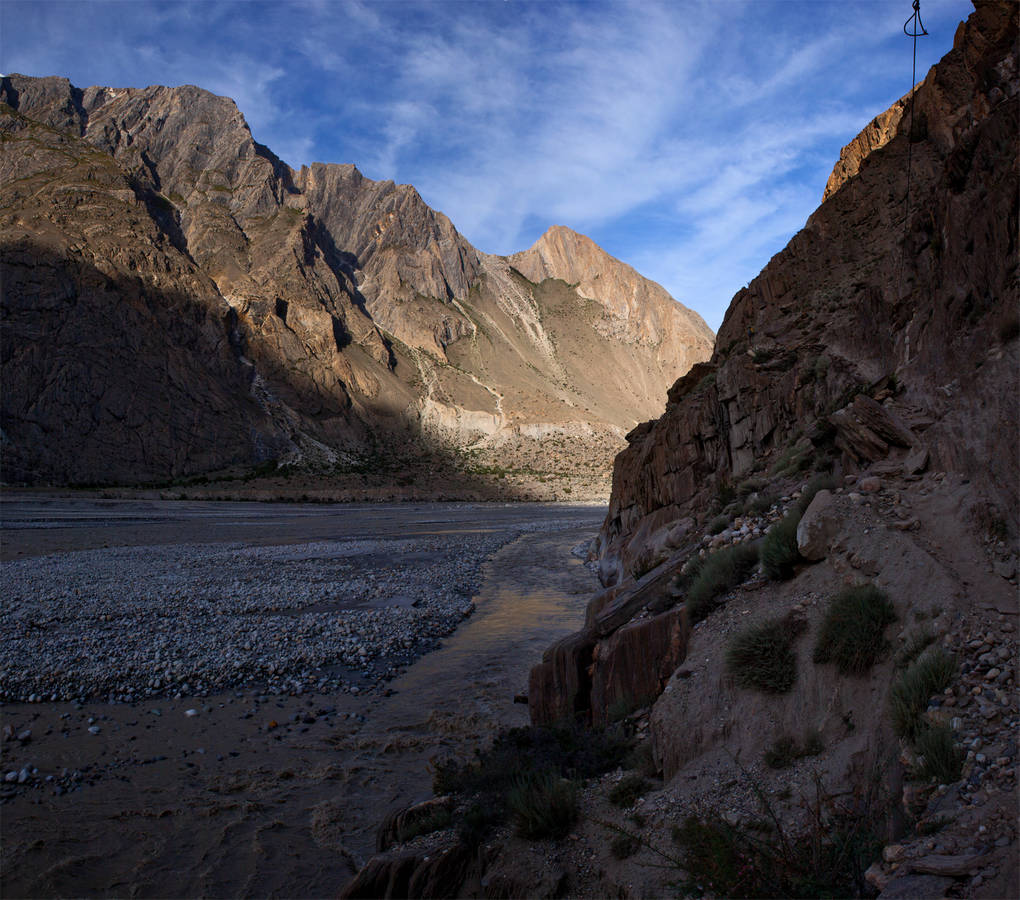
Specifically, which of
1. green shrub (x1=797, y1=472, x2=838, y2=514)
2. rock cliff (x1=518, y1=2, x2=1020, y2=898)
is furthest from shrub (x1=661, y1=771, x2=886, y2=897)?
green shrub (x1=797, y1=472, x2=838, y2=514)

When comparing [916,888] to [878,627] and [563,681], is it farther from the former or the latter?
[563,681]

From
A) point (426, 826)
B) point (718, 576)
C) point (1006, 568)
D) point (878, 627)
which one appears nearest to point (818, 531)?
point (718, 576)

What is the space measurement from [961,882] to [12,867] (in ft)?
25.9

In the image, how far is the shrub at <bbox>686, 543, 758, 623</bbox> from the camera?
6.96 m

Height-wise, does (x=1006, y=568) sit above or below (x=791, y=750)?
above

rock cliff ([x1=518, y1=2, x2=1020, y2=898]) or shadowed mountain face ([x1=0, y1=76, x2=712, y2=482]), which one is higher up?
shadowed mountain face ([x1=0, y1=76, x2=712, y2=482])

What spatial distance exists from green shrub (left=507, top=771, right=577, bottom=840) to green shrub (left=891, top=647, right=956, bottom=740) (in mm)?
2546

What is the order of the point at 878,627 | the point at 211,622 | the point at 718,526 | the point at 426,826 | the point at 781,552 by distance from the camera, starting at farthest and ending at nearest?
the point at 211,622 < the point at 718,526 < the point at 781,552 < the point at 426,826 < the point at 878,627

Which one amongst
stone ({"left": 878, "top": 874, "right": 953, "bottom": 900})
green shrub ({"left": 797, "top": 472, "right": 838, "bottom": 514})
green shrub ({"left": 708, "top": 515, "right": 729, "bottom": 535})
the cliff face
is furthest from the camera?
green shrub ({"left": 708, "top": 515, "right": 729, "bottom": 535})

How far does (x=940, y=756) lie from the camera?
3822mm

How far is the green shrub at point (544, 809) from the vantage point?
4.94 m

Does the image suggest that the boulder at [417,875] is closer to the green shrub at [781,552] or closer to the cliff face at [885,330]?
the green shrub at [781,552]

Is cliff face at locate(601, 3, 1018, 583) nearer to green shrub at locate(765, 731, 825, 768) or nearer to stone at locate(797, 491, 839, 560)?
stone at locate(797, 491, 839, 560)

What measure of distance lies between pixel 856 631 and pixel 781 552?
1.58 meters
